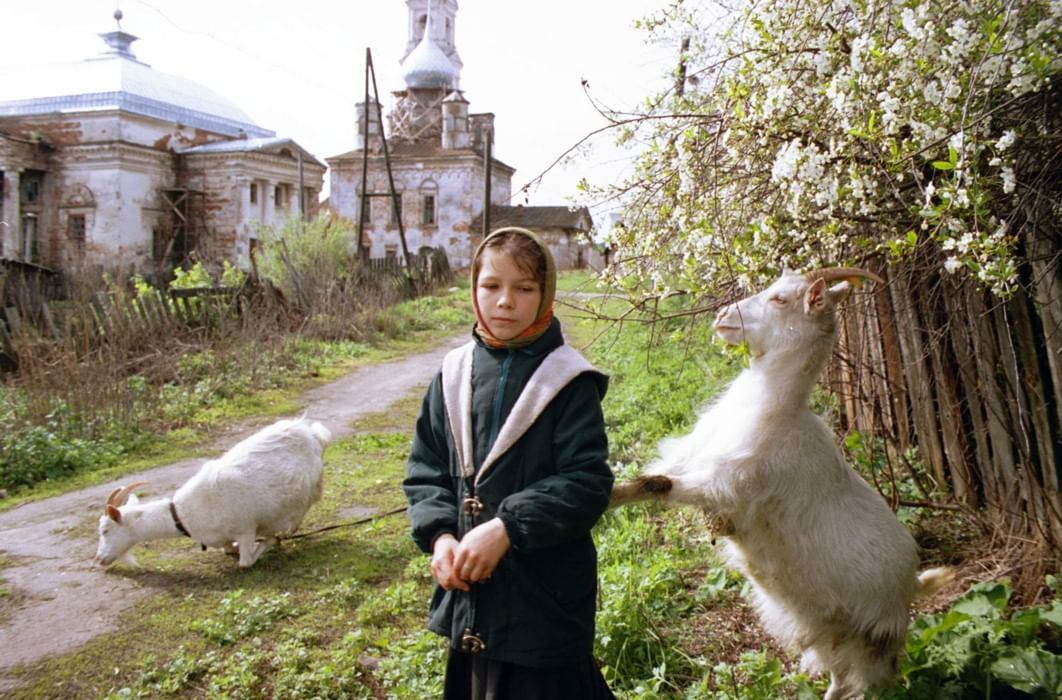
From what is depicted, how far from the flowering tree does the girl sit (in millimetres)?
1630

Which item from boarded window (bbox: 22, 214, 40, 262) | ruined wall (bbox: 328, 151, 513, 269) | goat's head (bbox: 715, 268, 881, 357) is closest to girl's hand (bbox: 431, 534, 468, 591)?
goat's head (bbox: 715, 268, 881, 357)

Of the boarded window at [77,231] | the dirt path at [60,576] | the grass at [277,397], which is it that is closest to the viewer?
the dirt path at [60,576]

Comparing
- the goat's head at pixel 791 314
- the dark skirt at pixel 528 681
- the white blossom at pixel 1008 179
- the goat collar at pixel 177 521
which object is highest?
the white blossom at pixel 1008 179

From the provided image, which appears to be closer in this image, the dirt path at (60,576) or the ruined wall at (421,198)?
the dirt path at (60,576)

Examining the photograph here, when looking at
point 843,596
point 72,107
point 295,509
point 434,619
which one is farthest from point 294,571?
point 72,107

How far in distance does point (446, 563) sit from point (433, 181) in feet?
129

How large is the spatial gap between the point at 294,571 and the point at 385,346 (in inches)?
413

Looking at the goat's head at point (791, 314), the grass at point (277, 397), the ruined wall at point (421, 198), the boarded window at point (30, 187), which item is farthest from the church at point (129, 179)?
the goat's head at point (791, 314)

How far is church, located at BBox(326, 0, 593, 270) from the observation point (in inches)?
1555

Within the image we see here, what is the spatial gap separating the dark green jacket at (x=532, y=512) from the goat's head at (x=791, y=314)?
0.80 m

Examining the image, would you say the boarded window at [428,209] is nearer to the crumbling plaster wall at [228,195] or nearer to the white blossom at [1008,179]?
the crumbling plaster wall at [228,195]

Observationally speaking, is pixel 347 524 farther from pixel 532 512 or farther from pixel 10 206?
pixel 10 206

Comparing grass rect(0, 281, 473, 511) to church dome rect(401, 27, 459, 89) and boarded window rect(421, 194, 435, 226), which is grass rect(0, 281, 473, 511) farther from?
church dome rect(401, 27, 459, 89)

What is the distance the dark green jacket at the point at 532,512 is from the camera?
7.12 feet
